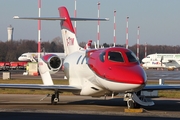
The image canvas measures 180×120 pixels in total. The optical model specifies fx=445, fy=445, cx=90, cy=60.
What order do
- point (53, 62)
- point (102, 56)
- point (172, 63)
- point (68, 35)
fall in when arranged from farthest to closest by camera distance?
point (172, 63)
point (68, 35)
point (53, 62)
point (102, 56)

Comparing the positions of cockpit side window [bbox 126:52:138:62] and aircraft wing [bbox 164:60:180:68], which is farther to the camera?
aircraft wing [bbox 164:60:180:68]

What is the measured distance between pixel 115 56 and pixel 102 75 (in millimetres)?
984

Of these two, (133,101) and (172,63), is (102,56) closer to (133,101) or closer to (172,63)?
(133,101)

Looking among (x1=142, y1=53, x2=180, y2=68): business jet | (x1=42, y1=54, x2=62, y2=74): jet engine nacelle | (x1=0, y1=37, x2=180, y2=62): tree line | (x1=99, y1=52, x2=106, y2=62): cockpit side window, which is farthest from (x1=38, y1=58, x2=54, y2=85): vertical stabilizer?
(x1=0, y1=37, x2=180, y2=62): tree line

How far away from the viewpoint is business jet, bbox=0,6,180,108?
1777cm

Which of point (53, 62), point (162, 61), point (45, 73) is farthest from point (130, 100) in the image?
point (162, 61)

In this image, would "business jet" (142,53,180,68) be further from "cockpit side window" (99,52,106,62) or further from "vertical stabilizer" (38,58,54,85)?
"cockpit side window" (99,52,106,62)

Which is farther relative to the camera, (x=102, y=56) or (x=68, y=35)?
(x=68, y=35)

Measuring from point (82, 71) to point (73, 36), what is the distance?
4922 mm

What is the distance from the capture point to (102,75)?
62.0 feet

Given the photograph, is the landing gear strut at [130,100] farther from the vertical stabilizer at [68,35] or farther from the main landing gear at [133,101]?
the vertical stabilizer at [68,35]

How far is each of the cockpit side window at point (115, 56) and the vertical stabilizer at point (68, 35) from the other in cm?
680

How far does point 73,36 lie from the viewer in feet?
85.7

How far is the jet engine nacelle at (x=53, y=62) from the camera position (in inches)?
936
